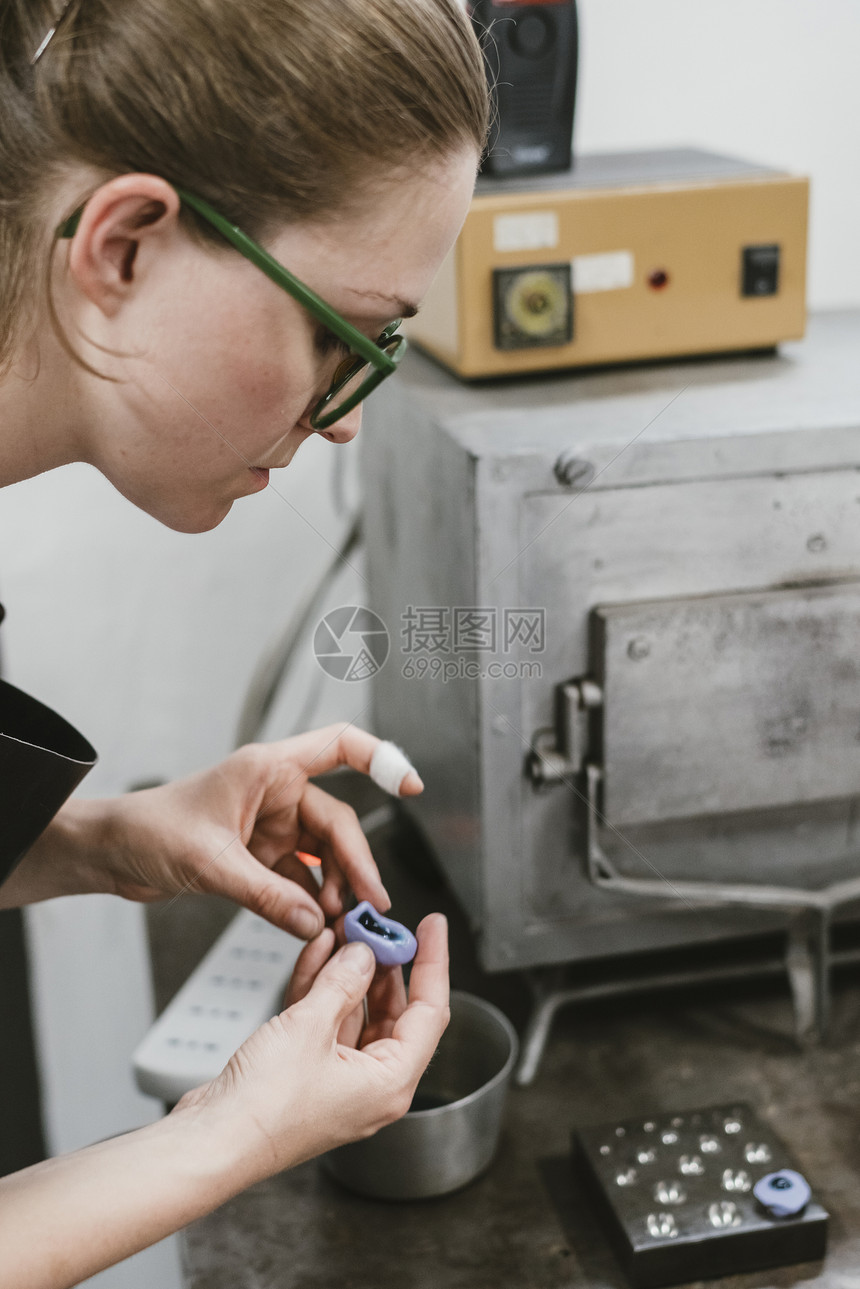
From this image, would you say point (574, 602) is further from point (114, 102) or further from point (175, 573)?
point (175, 573)

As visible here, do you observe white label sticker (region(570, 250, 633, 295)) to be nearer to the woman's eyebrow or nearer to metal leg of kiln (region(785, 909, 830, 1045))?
the woman's eyebrow

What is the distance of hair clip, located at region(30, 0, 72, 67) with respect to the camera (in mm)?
568

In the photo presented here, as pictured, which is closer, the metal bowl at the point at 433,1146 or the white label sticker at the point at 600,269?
the metal bowl at the point at 433,1146

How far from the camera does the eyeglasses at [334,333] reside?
56cm

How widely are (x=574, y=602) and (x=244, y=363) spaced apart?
38 cm

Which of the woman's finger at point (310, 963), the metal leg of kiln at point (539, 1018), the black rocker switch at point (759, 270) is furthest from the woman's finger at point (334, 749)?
the black rocker switch at point (759, 270)

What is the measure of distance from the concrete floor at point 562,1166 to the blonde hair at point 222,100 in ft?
1.52

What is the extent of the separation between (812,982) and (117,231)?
2.71ft

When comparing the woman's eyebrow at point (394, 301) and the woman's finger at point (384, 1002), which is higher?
the woman's eyebrow at point (394, 301)

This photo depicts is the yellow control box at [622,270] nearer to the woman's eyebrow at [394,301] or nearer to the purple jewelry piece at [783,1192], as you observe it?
the woman's eyebrow at [394,301]

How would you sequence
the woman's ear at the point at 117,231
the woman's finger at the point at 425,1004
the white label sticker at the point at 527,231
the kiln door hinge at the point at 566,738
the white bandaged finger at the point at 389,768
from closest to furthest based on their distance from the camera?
the woman's ear at the point at 117,231 → the woman's finger at the point at 425,1004 → the white bandaged finger at the point at 389,768 → the kiln door hinge at the point at 566,738 → the white label sticker at the point at 527,231

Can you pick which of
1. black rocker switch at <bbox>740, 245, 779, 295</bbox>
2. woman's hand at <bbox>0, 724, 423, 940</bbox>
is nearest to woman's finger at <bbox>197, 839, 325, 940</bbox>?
woman's hand at <bbox>0, 724, 423, 940</bbox>

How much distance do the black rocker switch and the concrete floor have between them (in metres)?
0.62

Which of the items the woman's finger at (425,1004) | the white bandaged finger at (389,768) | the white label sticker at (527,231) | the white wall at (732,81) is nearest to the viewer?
the woman's finger at (425,1004)
